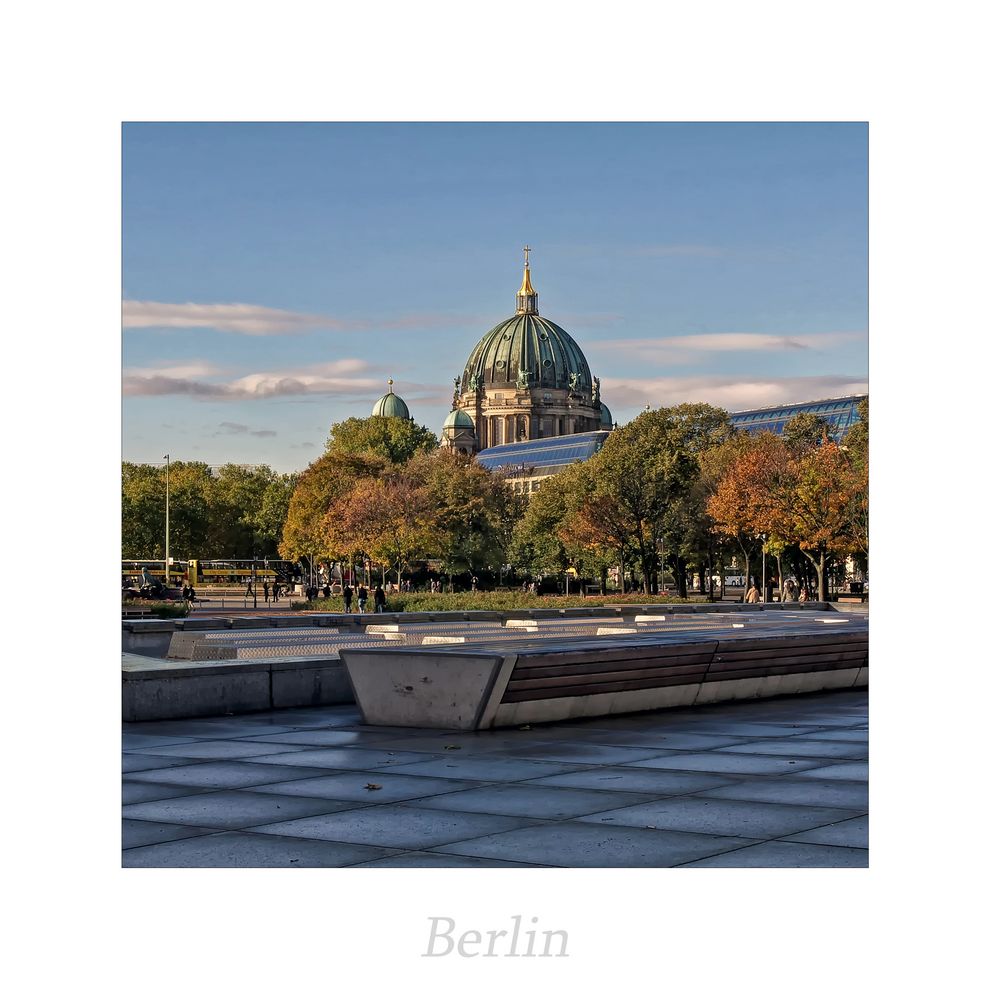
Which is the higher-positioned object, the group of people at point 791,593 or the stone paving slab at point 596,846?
the stone paving slab at point 596,846

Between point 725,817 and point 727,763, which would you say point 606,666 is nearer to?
point 727,763

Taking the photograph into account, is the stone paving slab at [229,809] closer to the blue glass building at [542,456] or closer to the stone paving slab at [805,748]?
the stone paving slab at [805,748]

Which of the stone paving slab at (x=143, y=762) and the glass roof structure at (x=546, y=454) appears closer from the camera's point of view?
the stone paving slab at (x=143, y=762)

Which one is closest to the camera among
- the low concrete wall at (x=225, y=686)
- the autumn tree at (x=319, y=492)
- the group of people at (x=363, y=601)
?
the low concrete wall at (x=225, y=686)

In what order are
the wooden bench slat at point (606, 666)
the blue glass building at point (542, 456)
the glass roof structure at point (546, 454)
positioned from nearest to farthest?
the wooden bench slat at point (606, 666) → the blue glass building at point (542, 456) → the glass roof structure at point (546, 454)

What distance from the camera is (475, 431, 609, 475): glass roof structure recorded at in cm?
17350

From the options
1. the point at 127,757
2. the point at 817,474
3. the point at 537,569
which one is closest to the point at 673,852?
the point at 127,757

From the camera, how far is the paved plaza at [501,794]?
750 centimetres

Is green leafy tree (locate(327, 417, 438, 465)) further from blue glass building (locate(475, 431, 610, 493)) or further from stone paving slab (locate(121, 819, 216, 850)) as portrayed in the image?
stone paving slab (locate(121, 819, 216, 850))

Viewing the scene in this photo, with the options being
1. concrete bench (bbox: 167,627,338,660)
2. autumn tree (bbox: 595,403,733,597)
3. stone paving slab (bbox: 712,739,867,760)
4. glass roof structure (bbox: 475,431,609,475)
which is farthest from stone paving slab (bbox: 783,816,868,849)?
glass roof structure (bbox: 475,431,609,475)

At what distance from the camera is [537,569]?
78938 millimetres

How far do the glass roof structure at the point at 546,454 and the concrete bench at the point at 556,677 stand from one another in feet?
486

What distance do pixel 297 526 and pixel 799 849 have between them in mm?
76256

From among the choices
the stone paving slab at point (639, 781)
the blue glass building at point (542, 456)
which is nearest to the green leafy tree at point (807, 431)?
the stone paving slab at point (639, 781)
